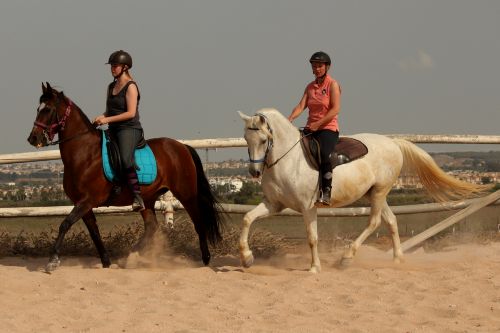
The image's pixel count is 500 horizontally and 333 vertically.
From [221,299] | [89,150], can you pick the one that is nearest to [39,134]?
[89,150]

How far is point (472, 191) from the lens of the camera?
9773 mm

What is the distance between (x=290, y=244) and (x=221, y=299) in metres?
3.72

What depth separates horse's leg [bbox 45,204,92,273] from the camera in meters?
7.71

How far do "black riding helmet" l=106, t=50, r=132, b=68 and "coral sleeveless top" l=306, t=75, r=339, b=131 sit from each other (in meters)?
1.96

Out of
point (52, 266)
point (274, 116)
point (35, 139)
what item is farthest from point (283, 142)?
point (52, 266)

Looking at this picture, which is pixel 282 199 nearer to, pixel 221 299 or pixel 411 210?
pixel 221 299

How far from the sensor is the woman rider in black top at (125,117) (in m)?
8.18

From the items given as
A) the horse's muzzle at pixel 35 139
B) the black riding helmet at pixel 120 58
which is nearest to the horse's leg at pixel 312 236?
the black riding helmet at pixel 120 58

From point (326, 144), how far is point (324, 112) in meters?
0.37

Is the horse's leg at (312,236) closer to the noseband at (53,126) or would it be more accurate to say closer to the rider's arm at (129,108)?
the rider's arm at (129,108)

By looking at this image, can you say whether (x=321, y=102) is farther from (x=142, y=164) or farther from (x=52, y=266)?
(x=52, y=266)

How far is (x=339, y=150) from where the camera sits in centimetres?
856

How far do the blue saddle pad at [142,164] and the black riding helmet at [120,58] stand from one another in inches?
29.8

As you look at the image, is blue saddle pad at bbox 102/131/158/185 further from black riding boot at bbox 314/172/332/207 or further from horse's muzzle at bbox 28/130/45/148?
black riding boot at bbox 314/172/332/207
